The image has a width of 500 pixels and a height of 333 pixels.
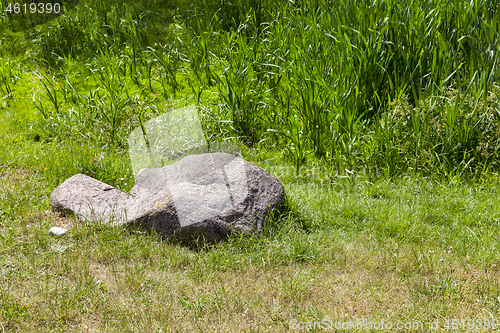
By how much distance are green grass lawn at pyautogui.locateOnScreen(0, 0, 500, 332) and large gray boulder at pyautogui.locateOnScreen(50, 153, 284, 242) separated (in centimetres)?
14

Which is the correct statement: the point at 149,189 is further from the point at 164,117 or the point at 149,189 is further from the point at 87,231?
the point at 164,117

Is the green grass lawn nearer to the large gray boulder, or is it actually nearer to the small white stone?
the small white stone

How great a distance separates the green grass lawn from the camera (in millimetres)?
3146

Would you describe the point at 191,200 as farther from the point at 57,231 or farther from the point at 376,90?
the point at 376,90

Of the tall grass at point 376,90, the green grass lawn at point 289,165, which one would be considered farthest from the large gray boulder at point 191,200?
the tall grass at point 376,90

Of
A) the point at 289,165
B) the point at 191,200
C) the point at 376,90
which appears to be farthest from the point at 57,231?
the point at 376,90

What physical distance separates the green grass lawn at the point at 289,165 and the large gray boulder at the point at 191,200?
145 mm

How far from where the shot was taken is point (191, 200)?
3.78 m

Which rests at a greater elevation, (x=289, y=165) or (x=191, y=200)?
(x=191, y=200)

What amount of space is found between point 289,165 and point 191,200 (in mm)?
1634

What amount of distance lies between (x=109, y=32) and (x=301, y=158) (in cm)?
469

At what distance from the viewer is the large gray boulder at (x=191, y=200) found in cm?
375

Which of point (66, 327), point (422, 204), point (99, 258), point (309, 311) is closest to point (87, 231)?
point (99, 258)

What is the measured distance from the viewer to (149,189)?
4.05m
